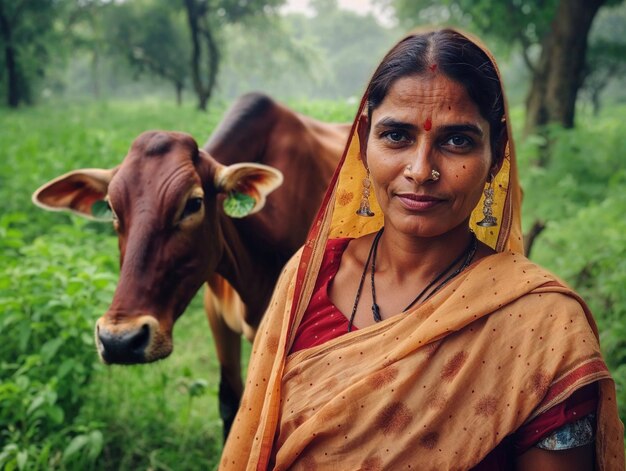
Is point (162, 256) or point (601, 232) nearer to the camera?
point (162, 256)

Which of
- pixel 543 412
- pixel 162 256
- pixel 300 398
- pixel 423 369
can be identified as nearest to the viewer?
pixel 543 412

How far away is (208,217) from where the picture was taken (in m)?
2.90

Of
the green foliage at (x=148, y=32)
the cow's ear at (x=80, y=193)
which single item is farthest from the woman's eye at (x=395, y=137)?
the green foliage at (x=148, y=32)

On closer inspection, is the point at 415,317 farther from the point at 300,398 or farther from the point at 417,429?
the point at 300,398

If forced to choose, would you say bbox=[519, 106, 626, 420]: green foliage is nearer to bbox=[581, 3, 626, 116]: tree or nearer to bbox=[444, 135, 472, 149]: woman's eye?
bbox=[444, 135, 472, 149]: woman's eye

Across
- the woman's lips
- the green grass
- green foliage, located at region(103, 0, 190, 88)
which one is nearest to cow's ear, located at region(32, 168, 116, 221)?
the green grass

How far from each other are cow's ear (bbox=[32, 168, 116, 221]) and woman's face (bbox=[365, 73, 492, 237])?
1748 mm

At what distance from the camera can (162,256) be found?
8.50 feet

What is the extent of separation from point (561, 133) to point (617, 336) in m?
5.13

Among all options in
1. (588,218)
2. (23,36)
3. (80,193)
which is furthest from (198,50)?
(80,193)

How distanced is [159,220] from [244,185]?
1.95ft

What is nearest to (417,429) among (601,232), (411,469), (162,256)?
→ (411,469)

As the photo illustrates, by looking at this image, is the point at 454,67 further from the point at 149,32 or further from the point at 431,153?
the point at 149,32

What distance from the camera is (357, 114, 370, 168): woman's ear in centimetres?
182
